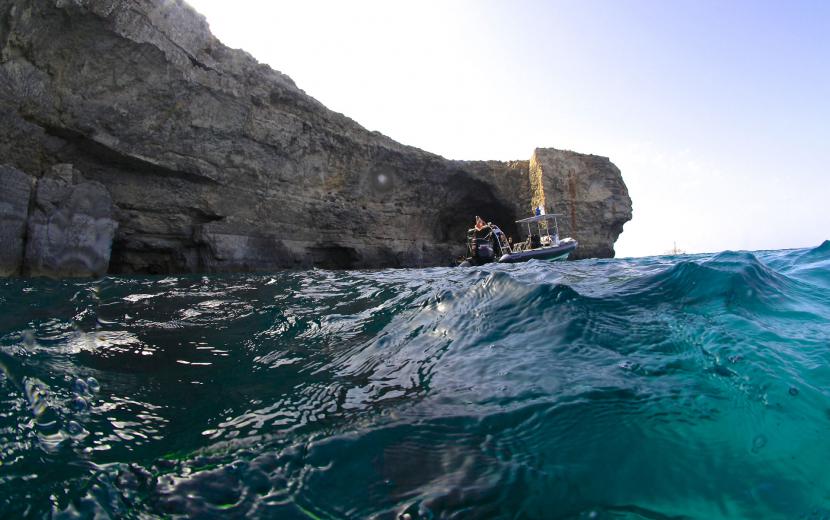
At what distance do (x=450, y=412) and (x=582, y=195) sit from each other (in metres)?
26.1

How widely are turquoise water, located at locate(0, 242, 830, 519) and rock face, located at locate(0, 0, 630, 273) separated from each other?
8.31 m

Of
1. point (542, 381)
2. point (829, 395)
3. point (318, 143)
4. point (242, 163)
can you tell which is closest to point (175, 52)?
point (242, 163)

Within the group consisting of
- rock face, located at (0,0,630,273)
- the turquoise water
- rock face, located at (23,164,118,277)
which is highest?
rock face, located at (0,0,630,273)

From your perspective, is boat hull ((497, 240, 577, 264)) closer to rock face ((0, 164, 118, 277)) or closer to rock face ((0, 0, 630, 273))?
rock face ((0, 0, 630, 273))

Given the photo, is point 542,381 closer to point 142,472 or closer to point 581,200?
point 142,472

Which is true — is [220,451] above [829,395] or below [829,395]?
below

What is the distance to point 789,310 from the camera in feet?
10.7

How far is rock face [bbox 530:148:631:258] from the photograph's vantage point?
2509 cm

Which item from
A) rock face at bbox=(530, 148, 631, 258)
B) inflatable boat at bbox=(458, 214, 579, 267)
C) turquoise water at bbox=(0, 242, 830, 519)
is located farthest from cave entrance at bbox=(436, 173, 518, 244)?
turquoise water at bbox=(0, 242, 830, 519)

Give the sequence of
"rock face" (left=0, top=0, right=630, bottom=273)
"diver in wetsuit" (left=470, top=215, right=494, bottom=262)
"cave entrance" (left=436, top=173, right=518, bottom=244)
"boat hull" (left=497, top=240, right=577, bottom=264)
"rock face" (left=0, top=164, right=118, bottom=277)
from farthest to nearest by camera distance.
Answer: "cave entrance" (left=436, top=173, right=518, bottom=244) < "diver in wetsuit" (left=470, top=215, right=494, bottom=262) < "boat hull" (left=497, top=240, right=577, bottom=264) < "rock face" (left=0, top=0, right=630, bottom=273) < "rock face" (left=0, top=164, right=118, bottom=277)

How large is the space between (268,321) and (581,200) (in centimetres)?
2473

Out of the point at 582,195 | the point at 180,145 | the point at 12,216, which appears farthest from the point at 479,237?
the point at 12,216

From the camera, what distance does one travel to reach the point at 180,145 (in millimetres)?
→ 12891

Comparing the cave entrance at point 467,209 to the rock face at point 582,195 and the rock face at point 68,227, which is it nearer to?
the rock face at point 582,195
